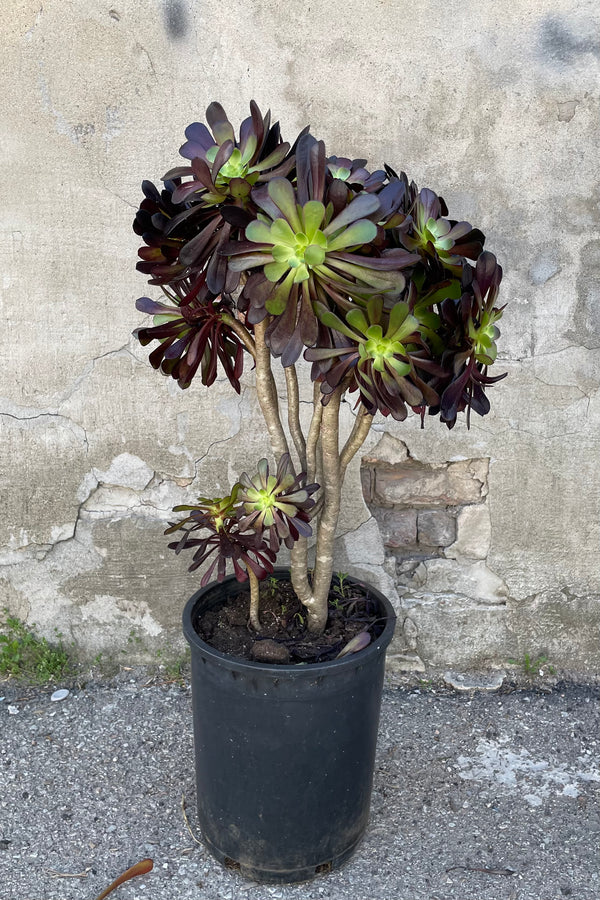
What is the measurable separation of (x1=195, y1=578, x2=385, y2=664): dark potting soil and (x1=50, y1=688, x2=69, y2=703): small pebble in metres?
0.83

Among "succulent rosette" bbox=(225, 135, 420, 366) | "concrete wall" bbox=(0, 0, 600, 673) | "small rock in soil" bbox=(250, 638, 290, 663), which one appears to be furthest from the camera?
"concrete wall" bbox=(0, 0, 600, 673)

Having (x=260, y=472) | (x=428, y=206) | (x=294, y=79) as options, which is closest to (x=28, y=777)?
(x=260, y=472)

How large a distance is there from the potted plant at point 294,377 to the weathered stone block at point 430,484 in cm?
52

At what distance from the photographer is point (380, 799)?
2.20 meters

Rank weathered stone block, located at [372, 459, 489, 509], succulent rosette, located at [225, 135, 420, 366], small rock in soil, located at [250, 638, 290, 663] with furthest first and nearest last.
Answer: weathered stone block, located at [372, 459, 489, 509] < small rock in soil, located at [250, 638, 290, 663] < succulent rosette, located at [225, 135, 420, 366]

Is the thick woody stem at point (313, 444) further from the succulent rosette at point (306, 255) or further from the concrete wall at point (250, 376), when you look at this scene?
the concrete wall at point (250, 376)

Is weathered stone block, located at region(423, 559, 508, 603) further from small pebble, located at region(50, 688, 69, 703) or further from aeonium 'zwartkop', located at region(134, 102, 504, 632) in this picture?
small pebble, located at region(50, 688, 69, 703)

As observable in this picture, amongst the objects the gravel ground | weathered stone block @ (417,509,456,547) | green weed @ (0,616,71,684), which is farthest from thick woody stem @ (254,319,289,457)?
green weed @ (0,616,71,684)

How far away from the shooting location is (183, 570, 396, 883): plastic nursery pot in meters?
1.78

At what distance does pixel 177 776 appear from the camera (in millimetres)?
2262

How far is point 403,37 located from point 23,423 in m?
1.59

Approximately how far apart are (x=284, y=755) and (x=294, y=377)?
86 cm

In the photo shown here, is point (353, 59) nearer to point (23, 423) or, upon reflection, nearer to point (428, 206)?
point (428, 206)

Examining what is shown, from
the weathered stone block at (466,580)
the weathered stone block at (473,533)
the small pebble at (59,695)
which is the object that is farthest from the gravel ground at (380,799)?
the weathered stone block at (473,533)
